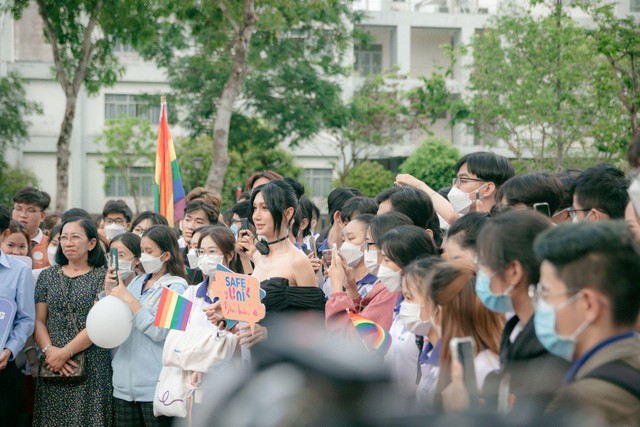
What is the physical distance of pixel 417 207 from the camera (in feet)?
17.9

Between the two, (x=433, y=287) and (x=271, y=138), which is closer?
(x=433, y=287)

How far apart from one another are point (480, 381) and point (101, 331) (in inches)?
133

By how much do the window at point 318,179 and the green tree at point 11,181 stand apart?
36.9 ft

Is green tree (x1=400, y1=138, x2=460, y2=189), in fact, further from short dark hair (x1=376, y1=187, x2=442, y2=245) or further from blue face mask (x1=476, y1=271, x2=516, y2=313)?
blue face mask (x1=476, y1=271, x2=516, y2=313)

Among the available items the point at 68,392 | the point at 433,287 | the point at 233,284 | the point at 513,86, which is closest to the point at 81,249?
the point at 68,392

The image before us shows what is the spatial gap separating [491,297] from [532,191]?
1.83 metres

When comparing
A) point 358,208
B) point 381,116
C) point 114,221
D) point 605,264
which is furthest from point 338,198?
point 381,116

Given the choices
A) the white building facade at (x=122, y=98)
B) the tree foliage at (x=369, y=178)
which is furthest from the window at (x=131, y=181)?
the tree foliage at (x=369, y=178)

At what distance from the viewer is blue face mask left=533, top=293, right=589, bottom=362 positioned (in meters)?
2.38

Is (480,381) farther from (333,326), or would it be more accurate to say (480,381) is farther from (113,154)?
(113,154)

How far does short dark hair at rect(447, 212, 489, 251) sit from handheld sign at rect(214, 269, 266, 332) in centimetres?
122

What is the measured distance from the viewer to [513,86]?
21531 mm

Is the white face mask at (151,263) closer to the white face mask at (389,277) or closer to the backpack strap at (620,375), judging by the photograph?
the white face mask at (389,277)

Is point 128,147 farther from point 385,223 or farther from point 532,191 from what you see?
point 532,191
